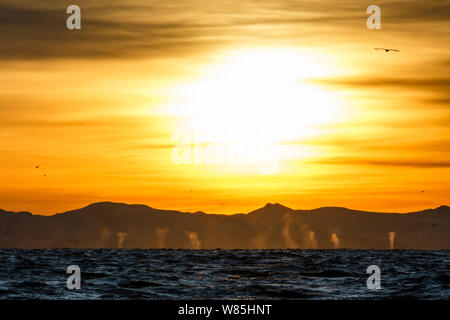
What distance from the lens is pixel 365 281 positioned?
2515 inches

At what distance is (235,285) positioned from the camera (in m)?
57.0
